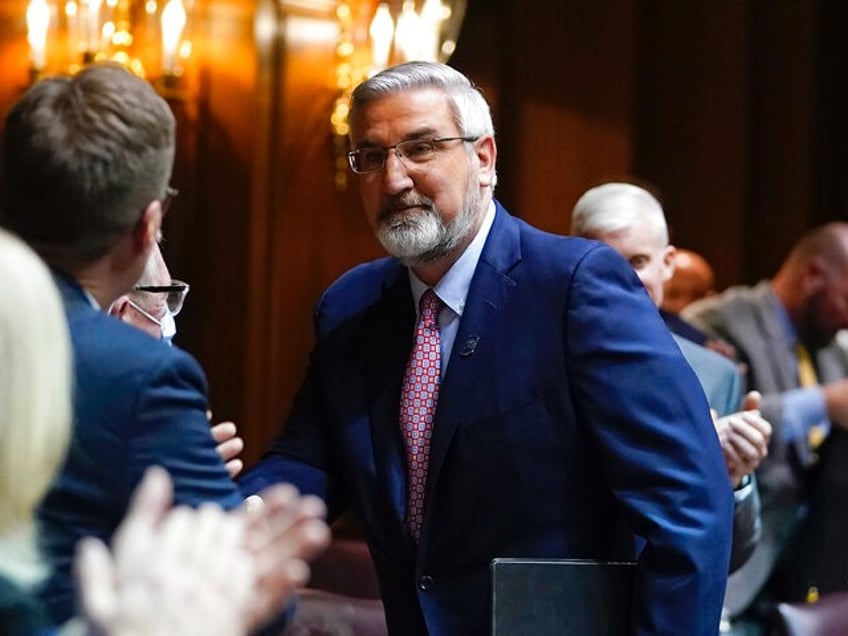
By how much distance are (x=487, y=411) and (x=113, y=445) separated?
826mm

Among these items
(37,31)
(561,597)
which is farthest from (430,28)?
(561,597)

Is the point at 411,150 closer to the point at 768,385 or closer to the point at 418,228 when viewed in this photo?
the point at 418,228

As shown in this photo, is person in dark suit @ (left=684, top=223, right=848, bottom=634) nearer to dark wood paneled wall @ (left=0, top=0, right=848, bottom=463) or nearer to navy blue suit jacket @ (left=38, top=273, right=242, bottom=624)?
dark wood paneled wall @ (left=0, top=0, right=848, bottom=463)

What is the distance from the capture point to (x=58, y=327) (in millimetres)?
1360

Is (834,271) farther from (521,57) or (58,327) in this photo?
(58,327)

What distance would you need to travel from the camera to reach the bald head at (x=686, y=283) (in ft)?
16.9

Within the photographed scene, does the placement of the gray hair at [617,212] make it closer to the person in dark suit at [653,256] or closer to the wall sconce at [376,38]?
the person in dark suit at [653,256]

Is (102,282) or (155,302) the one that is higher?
(102,282)

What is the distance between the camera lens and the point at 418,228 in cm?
238

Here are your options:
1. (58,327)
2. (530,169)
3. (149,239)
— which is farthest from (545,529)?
(530,169)

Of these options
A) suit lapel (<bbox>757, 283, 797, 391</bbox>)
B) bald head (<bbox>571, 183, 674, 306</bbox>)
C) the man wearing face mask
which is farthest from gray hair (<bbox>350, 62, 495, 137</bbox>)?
suit lapel (<bbox>757, 283, 797, 391</bbox>)

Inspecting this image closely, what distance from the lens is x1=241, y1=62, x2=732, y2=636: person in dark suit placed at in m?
2.23

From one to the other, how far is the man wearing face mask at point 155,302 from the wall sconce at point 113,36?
217 centimetres

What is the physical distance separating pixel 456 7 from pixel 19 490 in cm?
376
